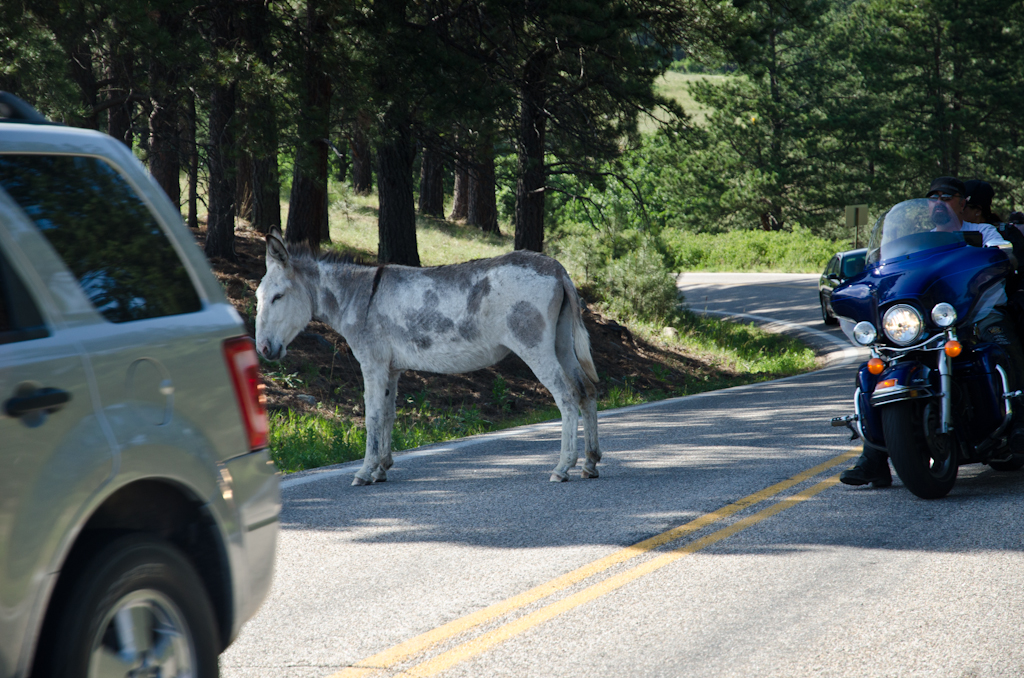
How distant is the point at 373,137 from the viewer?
16.2m

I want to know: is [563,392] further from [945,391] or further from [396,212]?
[396,212]

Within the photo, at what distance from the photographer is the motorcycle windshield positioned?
281 inches

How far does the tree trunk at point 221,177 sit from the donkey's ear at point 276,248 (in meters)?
5.38

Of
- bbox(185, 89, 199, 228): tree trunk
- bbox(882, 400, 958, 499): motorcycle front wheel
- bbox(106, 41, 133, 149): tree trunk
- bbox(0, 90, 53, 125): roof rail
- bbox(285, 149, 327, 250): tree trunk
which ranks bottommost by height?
bbox(882, 400, 958, 499): motorcycle front wheel

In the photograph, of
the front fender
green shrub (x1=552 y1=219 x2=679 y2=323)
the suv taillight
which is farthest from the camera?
green shrub (x1=552 y1=219 x2=679 y2=323)

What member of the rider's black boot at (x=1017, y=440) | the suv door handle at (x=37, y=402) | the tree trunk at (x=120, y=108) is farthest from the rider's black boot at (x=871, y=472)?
the tree trunk at (x=120, y=108)

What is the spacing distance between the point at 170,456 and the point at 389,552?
3004 millimetres

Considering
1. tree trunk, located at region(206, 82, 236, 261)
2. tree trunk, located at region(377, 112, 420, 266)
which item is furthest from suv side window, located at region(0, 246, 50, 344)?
tree trunk, located at region(377, 112, 420, 266)

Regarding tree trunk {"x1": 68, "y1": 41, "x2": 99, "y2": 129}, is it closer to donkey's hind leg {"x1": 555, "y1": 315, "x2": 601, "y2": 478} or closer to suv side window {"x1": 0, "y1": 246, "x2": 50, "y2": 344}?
donkey's hind leg {"x1": 555, "y1": 315, "x2": 601, "y2": 478}

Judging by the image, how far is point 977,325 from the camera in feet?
23.5

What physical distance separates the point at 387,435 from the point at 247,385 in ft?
16.4

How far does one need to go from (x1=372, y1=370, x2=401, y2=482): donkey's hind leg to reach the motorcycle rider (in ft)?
12.3

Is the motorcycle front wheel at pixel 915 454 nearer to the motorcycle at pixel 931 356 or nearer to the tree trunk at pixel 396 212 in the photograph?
the motorcycle at pixel 931 356

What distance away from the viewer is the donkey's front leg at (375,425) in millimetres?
8367
